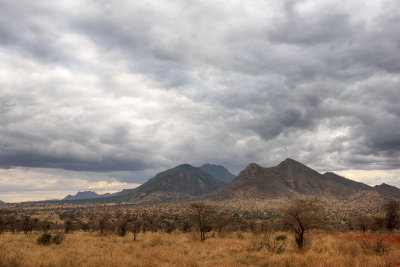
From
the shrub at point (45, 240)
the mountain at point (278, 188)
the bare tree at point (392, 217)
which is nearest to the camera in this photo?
the shrub at point (45, 240)

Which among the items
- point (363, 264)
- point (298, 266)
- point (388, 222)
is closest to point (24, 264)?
point (298, 266)

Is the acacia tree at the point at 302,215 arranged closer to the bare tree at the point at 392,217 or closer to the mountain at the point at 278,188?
the bare tree at the point at 392,217

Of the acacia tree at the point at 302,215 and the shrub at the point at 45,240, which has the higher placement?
the acacia tree at the point at 302,215

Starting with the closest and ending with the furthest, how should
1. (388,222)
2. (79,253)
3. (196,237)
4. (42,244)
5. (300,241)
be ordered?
(79,253)
(300,241)
(42,244)
(196,237)
(388,222)

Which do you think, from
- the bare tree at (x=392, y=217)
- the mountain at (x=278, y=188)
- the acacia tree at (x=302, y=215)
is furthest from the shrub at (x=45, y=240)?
the mountain at (x=278, y=188)

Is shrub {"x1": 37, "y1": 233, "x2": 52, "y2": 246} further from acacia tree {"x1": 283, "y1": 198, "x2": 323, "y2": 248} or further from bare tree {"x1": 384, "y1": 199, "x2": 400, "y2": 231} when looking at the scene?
bare tree {"x1": 384, "y1": 199, "x2": 400, "y2": 231}

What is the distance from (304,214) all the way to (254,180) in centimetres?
16852

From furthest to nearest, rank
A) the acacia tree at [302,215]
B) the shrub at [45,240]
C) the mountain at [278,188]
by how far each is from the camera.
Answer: the mountain at [278,188] → the shrub at [45,240] → the acacia tree at [302,215]

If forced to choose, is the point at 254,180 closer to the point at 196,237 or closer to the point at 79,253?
the point at 196,237

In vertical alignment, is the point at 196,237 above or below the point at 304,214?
below

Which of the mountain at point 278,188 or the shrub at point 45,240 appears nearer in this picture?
the shrub at point 45,240

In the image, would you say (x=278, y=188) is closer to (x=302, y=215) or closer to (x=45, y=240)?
(x=302, y=215)

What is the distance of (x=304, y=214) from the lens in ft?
86.3

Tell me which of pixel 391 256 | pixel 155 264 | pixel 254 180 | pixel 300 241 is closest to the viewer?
pixel 155 264
